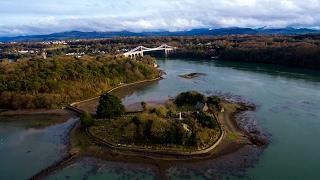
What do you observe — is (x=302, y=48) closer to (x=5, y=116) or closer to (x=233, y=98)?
(x=233, y=98)

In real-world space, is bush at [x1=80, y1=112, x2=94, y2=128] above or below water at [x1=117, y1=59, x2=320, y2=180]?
above

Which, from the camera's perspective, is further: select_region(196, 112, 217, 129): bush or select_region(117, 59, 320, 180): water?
select_region(196, 112, 217, 129): bush

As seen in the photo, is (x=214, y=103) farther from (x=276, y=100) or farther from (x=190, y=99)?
(x=276, y=100)

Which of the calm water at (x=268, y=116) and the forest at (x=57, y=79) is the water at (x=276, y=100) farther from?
the forest at (x=57, y=79)

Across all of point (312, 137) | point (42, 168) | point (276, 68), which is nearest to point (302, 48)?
point (276, 68)

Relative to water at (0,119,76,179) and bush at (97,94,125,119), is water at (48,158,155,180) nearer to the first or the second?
water at (0,119,76,179)

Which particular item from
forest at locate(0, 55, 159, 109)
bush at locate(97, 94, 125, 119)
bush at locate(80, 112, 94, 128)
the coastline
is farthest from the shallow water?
bush at locate(97, 94, 125, 119)
